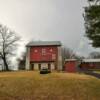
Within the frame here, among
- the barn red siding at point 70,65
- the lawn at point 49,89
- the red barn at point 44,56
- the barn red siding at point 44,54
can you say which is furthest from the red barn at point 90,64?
the lawn at point 49,89

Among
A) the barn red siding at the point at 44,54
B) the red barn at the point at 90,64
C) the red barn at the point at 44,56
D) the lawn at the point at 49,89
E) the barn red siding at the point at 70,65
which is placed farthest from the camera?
the red barn at the point at 90,64

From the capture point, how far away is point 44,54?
80.6 metres

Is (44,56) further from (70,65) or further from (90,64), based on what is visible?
(90,64)

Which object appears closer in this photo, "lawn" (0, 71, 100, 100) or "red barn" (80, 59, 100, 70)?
"lawn" (0, 71, 100, 100)

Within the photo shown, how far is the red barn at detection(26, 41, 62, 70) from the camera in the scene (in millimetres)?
79688

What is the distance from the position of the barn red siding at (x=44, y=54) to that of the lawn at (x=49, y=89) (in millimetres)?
34540

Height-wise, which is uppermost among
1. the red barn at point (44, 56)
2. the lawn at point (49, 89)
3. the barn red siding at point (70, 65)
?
the red barn at point (44, 56)

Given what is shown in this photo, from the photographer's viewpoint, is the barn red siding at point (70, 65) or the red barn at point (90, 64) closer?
the barn red siding at point (70, 65)

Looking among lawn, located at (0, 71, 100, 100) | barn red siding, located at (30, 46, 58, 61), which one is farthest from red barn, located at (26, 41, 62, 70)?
lawn, located at (0, 71, 100, 100)

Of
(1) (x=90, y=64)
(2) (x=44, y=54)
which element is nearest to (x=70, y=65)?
(2) (x=44, y=54)

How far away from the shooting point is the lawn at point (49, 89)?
3450 cm

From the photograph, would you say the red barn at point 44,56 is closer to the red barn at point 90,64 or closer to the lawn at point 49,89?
the red barn at point 90,64

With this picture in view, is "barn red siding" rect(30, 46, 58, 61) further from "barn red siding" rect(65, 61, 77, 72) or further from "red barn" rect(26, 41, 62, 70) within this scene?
"barn red siding" rect(65, 61, 77, 72)

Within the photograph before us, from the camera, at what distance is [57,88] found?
3866 centimetres
